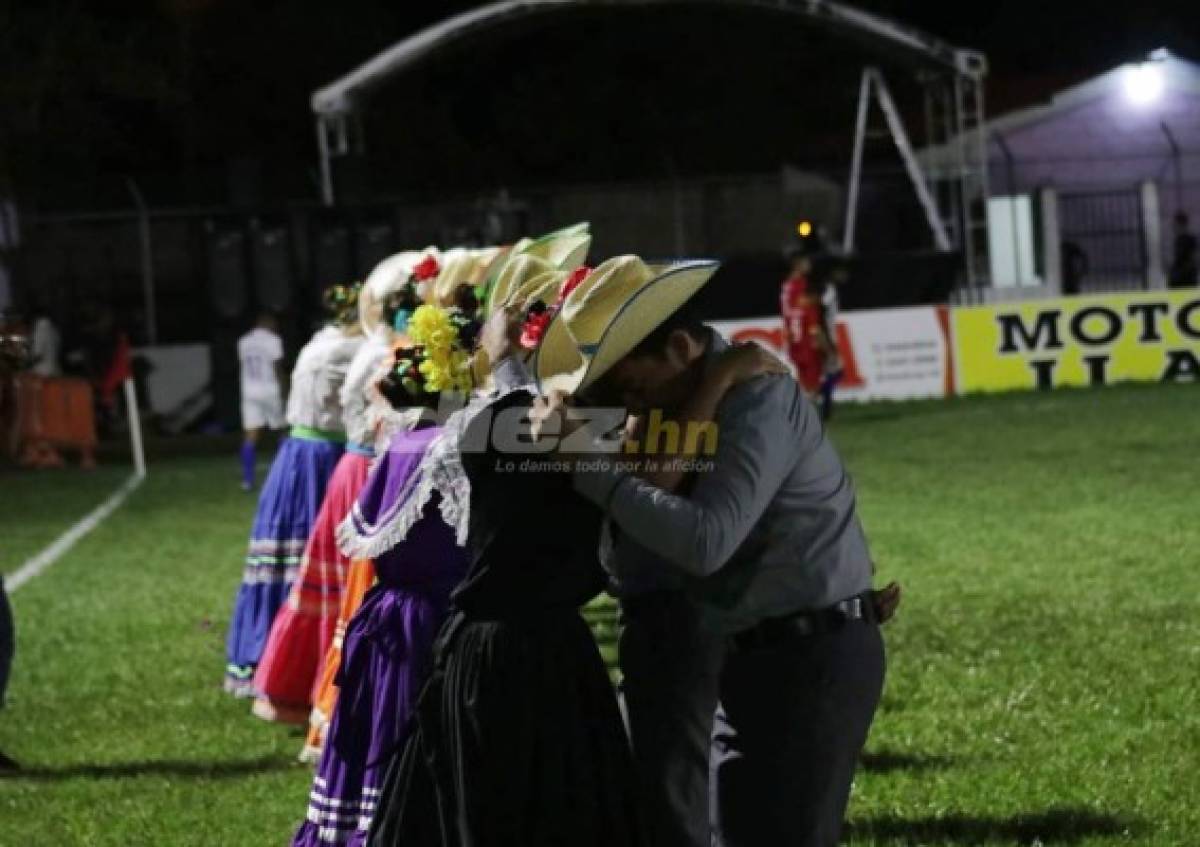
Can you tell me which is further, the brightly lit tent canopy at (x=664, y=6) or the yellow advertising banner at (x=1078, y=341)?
the brightly lit tent canopy at (x=664, y=6)

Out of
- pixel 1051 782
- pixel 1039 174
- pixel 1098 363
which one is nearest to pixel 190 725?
pixel 1051 782

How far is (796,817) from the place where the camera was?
5160mm

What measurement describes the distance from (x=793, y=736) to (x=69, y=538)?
1533 cm

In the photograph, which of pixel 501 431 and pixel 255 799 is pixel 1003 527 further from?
pixel 501 431

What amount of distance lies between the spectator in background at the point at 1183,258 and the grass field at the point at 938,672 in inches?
474

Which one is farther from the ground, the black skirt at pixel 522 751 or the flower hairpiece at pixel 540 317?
the flower hairpiece at pixel 540 317

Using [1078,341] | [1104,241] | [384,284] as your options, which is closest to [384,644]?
[384,284]

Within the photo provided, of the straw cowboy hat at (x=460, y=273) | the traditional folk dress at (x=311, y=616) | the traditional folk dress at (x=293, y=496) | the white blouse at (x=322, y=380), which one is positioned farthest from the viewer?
the traditional folk dress at (x=293, y=496)

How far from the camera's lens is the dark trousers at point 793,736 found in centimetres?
517

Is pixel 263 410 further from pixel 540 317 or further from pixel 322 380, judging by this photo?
pixel 540 317

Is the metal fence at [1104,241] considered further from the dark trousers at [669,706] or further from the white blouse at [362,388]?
the dark trousers at [669,706]

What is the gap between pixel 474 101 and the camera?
50.7 metres

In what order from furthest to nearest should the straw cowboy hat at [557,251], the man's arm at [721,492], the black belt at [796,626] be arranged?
the straw cowboy hat at [557,251] → the black belt at [796,626] → the man's arm at [721,492]

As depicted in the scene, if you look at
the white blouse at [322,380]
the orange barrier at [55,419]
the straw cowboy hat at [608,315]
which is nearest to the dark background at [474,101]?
the orange barrier at [55,419]
